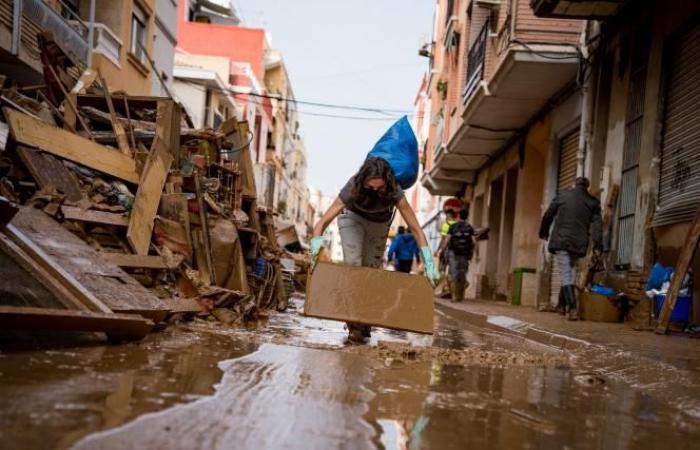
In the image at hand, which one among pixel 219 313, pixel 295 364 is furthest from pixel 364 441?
pixel 219 313

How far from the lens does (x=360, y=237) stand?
6.14 meters

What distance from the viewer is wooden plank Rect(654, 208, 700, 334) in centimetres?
666

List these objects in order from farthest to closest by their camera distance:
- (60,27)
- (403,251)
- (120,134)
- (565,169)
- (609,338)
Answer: (403,251) → (60,27) → (565,169) → (120,134) → (609,338)

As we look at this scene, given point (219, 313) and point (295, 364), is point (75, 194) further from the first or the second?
point (295, 364)

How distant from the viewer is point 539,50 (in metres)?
11.8

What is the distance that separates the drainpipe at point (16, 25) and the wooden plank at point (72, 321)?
10.3m

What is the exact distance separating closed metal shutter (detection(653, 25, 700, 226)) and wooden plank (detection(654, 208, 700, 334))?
2.75ft

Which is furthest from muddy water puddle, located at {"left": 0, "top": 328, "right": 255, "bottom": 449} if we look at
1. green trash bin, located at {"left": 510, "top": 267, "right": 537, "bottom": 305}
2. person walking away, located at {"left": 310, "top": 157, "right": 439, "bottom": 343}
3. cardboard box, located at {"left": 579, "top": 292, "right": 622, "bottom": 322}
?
green trash bin, located at {"left": 510, "top": 267, "right": 537, "bottom": 305}

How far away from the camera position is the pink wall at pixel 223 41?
4012cm

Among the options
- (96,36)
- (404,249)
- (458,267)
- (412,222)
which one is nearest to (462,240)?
(458,267)

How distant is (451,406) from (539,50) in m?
9.79

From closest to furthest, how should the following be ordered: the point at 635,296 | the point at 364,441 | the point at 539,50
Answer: the point at 364,441
the point at 635,296
the point at 539,50

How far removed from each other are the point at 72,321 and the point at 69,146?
3.50m

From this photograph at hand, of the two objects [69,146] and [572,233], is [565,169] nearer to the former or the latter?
[572,233]
